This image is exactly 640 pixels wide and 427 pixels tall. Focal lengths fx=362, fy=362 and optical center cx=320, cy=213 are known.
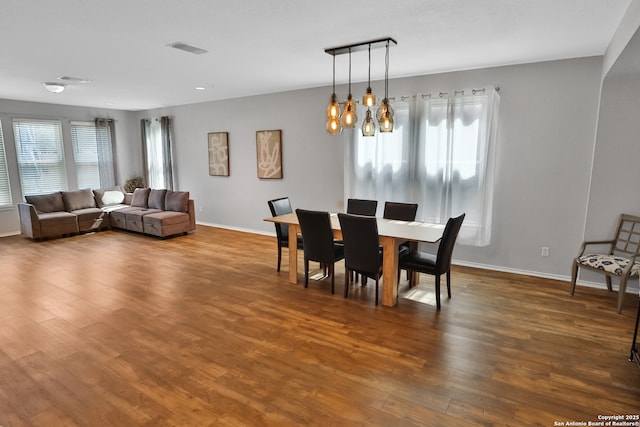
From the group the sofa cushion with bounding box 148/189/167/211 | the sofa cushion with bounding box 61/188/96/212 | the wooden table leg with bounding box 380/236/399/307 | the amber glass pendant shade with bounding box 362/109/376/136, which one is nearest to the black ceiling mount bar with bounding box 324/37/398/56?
the amber glass pendant shade with bounding box 362/109/376/136

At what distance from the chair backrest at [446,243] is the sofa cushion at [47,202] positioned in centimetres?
720

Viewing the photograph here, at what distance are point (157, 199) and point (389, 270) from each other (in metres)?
5.61

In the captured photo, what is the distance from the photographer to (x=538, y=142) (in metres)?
4.33

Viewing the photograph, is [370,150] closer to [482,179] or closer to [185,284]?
[482,179]

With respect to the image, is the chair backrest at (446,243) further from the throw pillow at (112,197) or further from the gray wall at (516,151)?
the throw pillow at (112,197)

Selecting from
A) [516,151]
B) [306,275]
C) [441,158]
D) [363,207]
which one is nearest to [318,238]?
[306,275]

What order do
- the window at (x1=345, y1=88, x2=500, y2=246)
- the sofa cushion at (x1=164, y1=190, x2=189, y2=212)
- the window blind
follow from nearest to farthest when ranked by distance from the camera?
the window at (x1=345, y1=88, x2=500, y2=246) → the sofa cushion at (x1=164, y1=190, x2=189, y2=212) → the window blind

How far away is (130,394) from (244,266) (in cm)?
275

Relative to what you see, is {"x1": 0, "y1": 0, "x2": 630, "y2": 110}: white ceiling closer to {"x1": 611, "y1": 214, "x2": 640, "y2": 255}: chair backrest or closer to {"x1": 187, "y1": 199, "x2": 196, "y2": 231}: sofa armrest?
{"x1": 611, "y1": 214, "x2": 640, "y2": 255}: chair backrest

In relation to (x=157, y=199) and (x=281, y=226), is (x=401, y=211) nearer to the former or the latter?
(x=281, y=226)

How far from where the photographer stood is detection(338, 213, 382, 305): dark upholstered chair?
352cm

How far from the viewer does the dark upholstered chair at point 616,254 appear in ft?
11.7

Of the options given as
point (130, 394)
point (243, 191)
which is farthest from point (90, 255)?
point (130, 394)

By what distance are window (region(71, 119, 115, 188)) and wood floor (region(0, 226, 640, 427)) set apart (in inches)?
159
